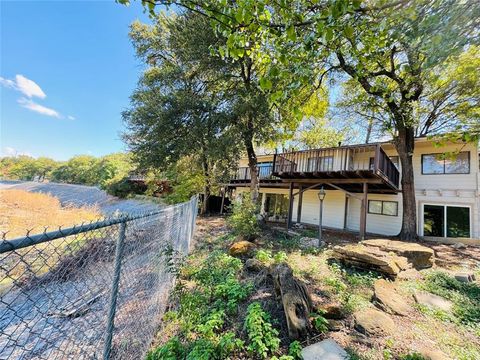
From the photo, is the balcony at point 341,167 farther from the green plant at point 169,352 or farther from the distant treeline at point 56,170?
the distant treeline at point 56,170

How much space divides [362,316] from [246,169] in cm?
1463

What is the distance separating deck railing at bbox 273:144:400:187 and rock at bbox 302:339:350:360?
8073 mm

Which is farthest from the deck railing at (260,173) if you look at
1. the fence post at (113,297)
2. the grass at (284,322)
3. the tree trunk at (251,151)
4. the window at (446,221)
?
the fence post at (113,297)

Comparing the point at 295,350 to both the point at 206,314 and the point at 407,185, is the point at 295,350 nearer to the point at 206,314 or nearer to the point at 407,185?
the point at 206,314

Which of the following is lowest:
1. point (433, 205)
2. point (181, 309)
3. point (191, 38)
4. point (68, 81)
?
point (181, 309)

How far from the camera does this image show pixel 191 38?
10547 mm

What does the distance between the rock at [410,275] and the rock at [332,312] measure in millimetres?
3030

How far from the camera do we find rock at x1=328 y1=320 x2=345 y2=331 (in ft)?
10.6

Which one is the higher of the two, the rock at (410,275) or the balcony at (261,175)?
the balcony at (261,175)

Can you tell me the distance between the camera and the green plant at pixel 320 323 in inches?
124

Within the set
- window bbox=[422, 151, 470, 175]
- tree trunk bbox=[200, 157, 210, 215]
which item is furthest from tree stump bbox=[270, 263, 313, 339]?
tree trunk bbox=[200, 157, 210, 215]

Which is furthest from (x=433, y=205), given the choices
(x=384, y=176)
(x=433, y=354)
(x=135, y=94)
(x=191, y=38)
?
(x=135, y=94)

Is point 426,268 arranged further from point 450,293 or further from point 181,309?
point 181,309

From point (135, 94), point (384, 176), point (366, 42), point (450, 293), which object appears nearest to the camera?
point (366, 42)
